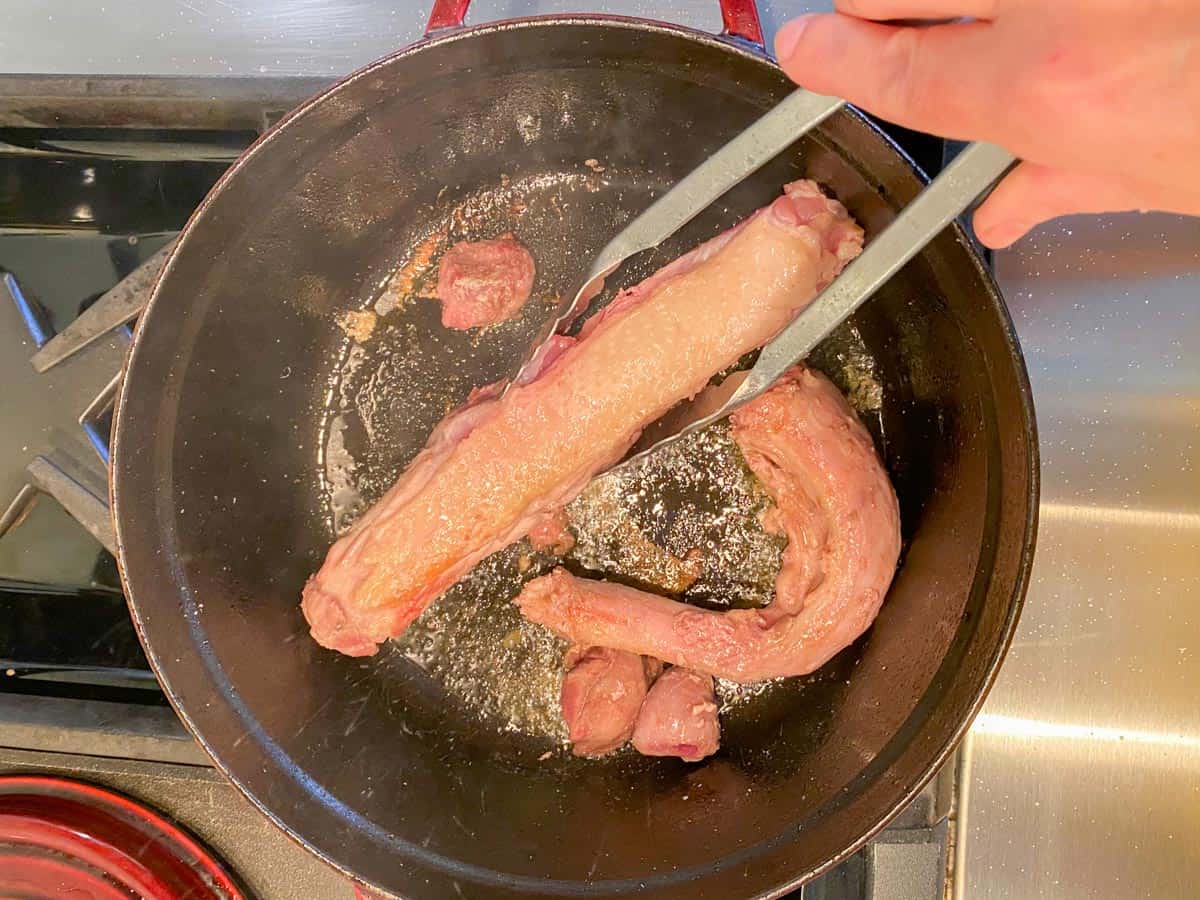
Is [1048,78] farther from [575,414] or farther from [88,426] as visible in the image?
[88,426]

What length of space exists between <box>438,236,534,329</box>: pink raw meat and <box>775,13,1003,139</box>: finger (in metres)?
0.63

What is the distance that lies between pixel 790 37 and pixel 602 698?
39.8 inches

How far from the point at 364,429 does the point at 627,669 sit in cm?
64

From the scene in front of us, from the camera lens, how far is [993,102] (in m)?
0.72

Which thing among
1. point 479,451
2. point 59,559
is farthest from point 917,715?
point 59,559

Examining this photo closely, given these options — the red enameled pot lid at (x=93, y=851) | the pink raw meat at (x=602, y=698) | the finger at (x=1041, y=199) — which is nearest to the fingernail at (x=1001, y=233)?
the finger at (x=1041, y=199)

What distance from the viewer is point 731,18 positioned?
1085 mm

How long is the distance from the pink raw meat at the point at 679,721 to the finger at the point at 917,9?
1008 mm

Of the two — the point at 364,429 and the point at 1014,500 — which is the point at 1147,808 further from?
the point at 364,429

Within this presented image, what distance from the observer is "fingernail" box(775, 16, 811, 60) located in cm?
82

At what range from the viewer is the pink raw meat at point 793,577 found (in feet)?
3.99

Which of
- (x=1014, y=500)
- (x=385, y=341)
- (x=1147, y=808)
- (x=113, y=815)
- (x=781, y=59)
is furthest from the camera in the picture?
(x=385, y=341)

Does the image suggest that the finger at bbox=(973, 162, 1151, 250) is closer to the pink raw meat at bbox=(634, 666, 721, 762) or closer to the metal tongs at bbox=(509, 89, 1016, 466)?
the metal tongs at bbox=(509, 89, 1016, 466)

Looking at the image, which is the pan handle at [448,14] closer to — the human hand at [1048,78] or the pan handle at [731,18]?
the pan handle at [731,18]
